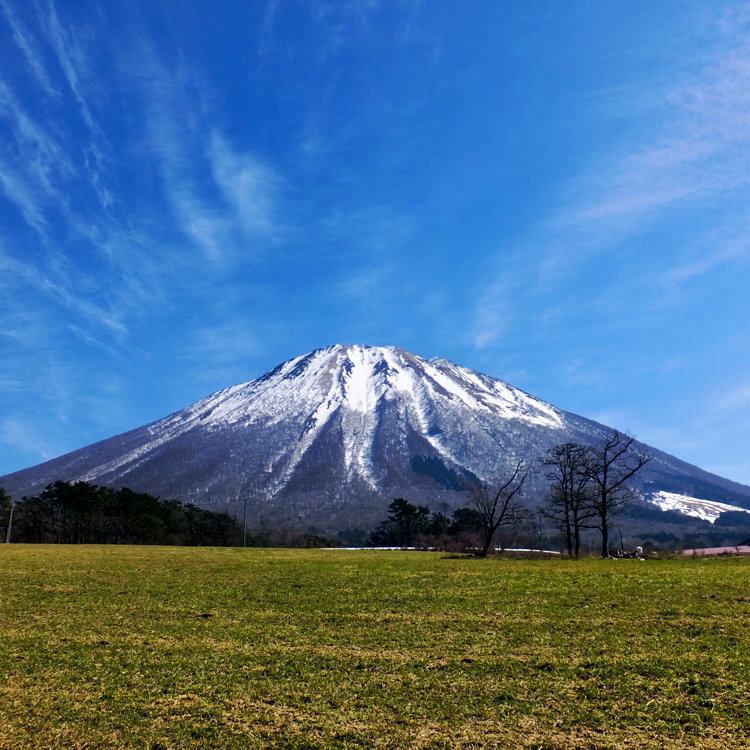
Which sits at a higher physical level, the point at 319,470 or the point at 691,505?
the point at 319,470

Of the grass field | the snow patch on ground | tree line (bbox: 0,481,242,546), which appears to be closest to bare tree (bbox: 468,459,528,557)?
the grass field

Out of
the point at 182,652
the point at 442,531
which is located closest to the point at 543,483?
the point at 442,531

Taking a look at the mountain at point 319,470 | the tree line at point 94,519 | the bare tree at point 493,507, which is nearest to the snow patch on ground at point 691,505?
the mountain at point 319,470

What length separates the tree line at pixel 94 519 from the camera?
69375 mm

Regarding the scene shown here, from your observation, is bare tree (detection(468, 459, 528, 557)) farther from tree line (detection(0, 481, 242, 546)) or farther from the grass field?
tree line (detection(0, 481, 242, 546))

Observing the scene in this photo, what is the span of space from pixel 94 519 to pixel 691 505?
161111 mm

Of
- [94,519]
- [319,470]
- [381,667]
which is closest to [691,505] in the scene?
[319,470]

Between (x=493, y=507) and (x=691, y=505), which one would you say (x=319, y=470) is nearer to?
(x=691, y=505)

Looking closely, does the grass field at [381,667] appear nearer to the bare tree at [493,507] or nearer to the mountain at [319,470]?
the bare tree at [493,507]

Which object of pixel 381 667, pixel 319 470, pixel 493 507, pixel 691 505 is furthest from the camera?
pixel 691 505

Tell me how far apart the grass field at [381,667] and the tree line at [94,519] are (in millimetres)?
56870

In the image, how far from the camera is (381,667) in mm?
9562

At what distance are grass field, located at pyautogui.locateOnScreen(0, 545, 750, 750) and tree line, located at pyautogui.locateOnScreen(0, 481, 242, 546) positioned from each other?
187 ft

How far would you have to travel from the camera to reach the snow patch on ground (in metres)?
166
